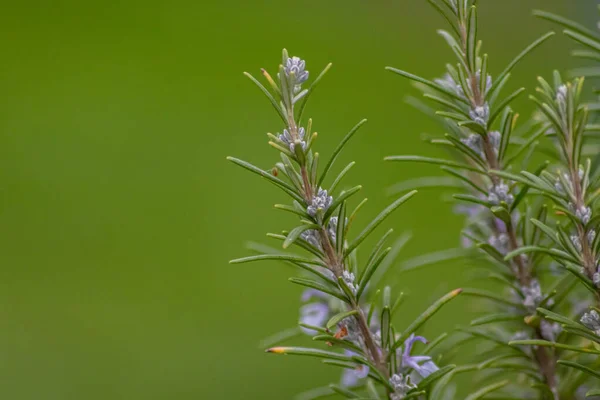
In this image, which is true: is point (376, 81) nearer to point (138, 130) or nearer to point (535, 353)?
point (138, 130)

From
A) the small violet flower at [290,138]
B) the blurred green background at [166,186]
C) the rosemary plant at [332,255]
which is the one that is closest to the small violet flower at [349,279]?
the rosemary plant at [332,255]

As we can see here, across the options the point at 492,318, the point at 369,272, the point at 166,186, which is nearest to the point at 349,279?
the point at 369,272

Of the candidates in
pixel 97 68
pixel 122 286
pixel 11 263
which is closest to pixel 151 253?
pixel 122 286

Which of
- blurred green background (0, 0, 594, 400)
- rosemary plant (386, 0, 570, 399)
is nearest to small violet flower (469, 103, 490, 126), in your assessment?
rosemary plant (386, 0, 570, 399)

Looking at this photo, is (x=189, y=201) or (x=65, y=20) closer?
(x=189, y=201)

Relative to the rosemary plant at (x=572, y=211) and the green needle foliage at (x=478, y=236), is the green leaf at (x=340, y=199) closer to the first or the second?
the green needle foliage at (x=478, y=236)

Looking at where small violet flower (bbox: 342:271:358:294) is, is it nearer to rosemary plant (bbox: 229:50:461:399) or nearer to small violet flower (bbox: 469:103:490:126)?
rosemary plant (bbox: 229:50:461:399)

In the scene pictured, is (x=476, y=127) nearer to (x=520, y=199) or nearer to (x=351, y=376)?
(x=520, y=199)
